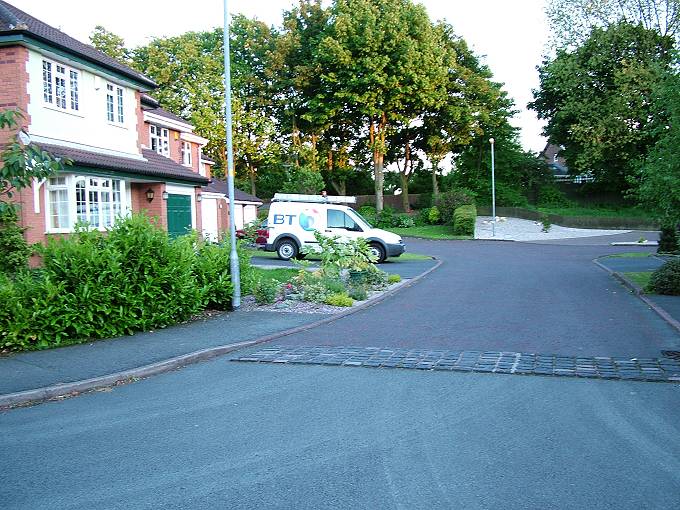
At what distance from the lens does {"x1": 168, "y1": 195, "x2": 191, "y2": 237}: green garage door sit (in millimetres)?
24844

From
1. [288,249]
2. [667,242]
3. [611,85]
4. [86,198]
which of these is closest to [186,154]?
[288,249]

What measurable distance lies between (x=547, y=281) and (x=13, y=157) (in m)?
15.0

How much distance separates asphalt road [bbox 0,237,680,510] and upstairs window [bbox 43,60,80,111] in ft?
41.6

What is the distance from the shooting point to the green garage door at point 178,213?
24.8 m

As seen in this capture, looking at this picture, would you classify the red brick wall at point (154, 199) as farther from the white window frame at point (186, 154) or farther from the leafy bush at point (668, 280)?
the leafy bush at point (668, 280)

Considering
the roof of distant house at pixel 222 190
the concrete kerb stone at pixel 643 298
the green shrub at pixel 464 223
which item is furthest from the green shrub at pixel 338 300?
the green shrub at pixel 464 223

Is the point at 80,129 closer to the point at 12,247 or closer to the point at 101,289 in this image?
the point at 12,247

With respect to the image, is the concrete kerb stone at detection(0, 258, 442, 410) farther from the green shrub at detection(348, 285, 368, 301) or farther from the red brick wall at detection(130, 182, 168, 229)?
the red brick wall at detection(130, 182, 168, 229)

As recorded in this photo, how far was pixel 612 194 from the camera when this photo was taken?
5788 cm

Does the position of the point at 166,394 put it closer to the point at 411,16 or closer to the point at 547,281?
the point at 547,281

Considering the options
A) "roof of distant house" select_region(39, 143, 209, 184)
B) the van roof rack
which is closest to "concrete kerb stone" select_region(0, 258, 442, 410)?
"roof of distant house" select_region(39, 143, 209, 184)

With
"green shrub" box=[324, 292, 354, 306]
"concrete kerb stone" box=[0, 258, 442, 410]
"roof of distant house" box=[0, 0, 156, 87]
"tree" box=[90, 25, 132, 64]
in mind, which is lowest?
"concrete kerb stone" box=[0, 258, 442, 410]

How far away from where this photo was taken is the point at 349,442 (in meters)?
5.58

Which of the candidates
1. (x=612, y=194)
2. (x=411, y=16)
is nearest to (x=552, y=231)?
(x=612, y=194)
